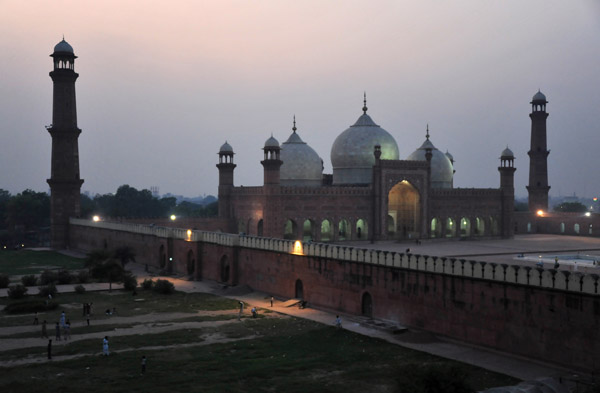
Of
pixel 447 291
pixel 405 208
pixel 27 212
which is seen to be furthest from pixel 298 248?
pixel 27 212

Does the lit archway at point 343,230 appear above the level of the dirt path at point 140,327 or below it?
above

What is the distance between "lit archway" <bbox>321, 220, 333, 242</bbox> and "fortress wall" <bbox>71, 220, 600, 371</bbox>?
44.2 feet

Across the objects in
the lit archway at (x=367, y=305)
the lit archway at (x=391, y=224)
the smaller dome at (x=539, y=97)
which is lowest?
the lit archway at (x=367, y=305)

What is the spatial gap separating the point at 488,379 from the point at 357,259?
28.5ft

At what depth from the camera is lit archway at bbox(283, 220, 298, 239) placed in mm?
41969

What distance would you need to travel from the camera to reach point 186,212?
3506 inches

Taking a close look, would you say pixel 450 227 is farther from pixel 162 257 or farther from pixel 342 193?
pixel 162 257

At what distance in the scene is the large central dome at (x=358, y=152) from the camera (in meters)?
47.2

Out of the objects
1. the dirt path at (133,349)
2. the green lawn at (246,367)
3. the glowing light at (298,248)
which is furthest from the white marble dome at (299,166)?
the dirt path at (133,349)

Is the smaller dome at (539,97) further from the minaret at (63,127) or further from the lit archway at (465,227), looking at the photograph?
the minaret at (63,127)

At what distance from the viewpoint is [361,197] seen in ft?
144

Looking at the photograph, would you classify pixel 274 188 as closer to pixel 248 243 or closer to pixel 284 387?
pixel 248 243

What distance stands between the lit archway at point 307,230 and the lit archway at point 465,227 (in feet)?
43.9

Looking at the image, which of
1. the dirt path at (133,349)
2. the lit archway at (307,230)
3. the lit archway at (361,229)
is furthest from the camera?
the lit archway at (361,229)
